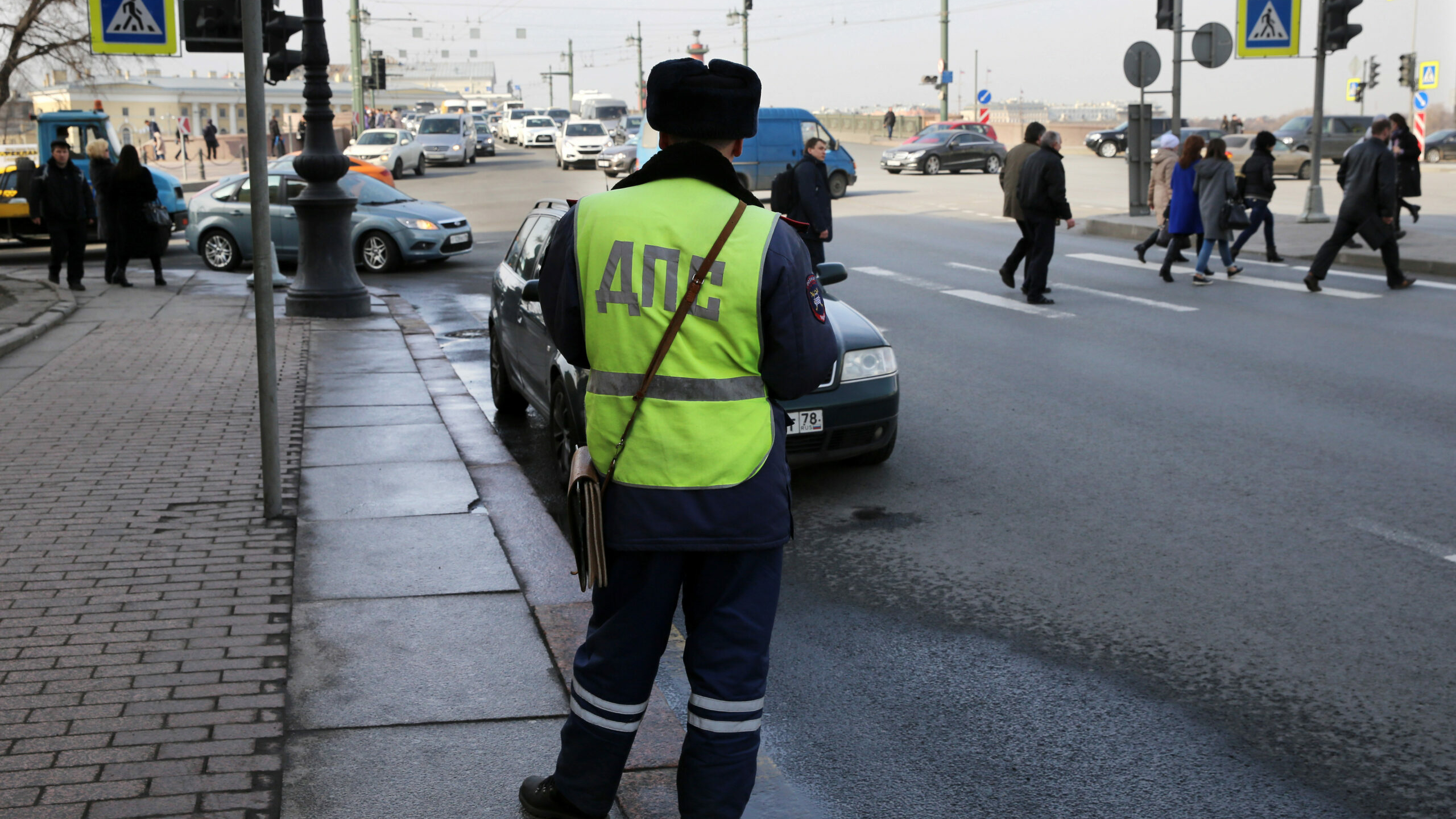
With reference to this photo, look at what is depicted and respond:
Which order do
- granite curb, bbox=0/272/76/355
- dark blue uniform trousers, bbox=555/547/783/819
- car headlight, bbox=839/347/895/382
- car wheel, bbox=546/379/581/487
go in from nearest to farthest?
dark blue uniform trousers, bbox=555/547/783/819, car wheel, bbox=546/379/581/487, car headlight, bbox=839/347/895/382, granite curb, bbox=0/272/76/355

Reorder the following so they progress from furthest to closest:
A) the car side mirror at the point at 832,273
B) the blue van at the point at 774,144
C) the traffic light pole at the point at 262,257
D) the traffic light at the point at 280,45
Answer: the blue van at the point at 774,144 → the traffic light at the point at 280,45 → the car side mirror at the point at 832,273 → the traffic light pole at the point at 262,257

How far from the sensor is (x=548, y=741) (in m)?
3.81

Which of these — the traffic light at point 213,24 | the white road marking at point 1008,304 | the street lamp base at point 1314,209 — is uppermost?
the traffic light at point 213,24

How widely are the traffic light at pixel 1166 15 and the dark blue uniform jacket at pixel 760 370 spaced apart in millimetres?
22824

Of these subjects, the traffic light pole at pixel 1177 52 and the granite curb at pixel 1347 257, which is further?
the traffic light pole at pixel 1177 52

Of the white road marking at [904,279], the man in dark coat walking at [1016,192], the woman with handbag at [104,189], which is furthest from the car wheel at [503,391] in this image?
the woman with handbag at [104,189]

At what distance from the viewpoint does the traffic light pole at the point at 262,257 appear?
5.63 metres

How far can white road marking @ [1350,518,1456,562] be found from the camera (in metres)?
5.67

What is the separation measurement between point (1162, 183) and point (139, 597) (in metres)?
16.2

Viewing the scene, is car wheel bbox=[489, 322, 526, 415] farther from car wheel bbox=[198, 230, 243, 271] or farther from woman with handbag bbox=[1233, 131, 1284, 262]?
woman with handbag bbox=[1233, 131, 1284, 262]

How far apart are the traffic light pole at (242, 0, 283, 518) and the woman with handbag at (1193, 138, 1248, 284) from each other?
39.0 ft

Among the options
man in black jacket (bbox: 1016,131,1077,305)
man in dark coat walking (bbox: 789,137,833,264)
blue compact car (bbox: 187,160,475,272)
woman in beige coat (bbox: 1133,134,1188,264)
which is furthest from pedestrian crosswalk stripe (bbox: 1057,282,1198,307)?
blue compact car (bbox: 187,160,475,272)

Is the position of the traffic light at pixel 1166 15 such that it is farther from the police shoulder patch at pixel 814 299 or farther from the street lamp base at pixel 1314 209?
the police shoulder patch at pixel 814 299

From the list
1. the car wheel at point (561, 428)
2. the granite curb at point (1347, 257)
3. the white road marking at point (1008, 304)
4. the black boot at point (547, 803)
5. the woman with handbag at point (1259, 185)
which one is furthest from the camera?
the woman with handbag at point (1259, 185)
